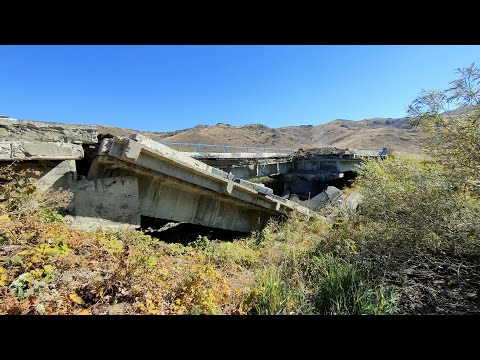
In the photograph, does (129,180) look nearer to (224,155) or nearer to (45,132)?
(45,132)

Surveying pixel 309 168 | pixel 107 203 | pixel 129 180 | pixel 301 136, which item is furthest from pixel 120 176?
pixel 301 136

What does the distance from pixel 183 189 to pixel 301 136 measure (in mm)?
79579

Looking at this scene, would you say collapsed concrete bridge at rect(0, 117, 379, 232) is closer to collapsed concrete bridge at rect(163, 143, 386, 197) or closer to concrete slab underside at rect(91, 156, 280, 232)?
concrete slab underside at rect(91, 156, 280, 232)

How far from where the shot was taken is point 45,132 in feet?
18.8

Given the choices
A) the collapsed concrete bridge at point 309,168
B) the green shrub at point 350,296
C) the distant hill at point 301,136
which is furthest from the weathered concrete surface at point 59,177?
the distant hill at point 301,136

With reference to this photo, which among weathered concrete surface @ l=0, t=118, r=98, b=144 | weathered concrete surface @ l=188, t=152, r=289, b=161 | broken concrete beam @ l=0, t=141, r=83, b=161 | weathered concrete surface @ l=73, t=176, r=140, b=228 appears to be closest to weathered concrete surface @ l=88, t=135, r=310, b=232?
weathered concrete surface @ l=73, t=176, r=140, b=228

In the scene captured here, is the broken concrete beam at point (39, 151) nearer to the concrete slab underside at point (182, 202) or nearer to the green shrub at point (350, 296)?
the concrete slab underside at point (182, 202)

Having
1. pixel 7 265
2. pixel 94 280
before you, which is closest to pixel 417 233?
pixel 94 280

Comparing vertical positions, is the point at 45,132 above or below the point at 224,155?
below
